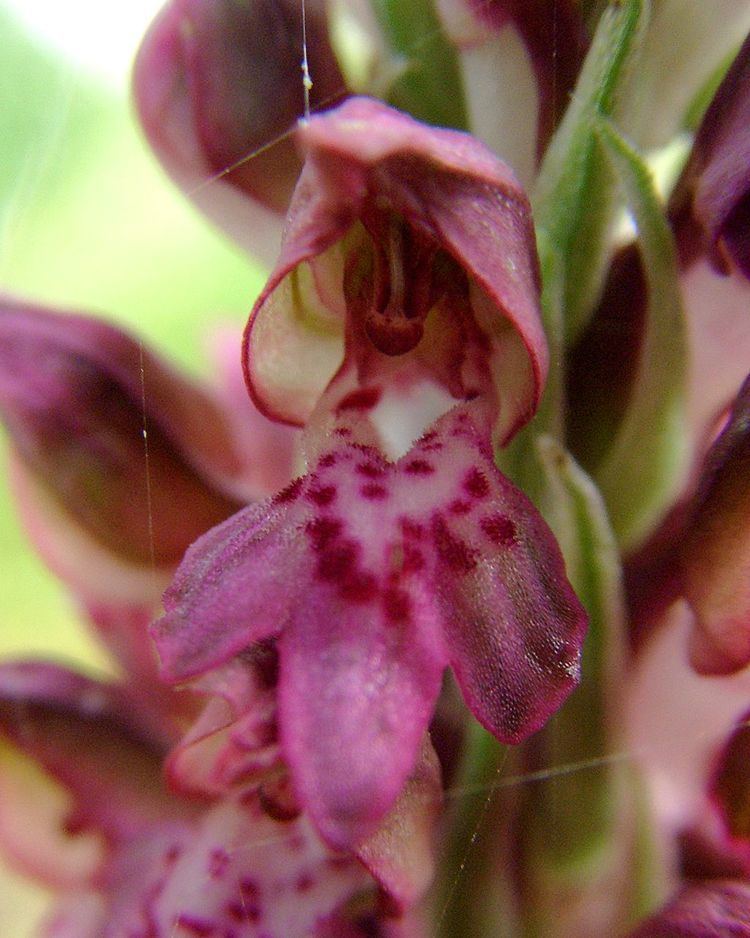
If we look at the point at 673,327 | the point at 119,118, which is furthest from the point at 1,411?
the point at 673,327

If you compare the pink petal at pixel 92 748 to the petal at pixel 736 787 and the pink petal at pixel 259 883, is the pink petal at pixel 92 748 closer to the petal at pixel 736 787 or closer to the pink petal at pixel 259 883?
the pink petal at pixel 259 883

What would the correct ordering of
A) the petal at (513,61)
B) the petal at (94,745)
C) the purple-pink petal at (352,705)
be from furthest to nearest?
the petal at (94,745) < the petal at (513,61) < the purple-pink petal at (352,705)

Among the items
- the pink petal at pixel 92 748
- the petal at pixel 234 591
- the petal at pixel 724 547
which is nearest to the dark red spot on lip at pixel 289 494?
the petal at pixel 234 591

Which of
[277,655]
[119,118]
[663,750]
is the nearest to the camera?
[277,655]

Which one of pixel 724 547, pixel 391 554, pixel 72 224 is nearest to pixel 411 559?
pixel 391 554

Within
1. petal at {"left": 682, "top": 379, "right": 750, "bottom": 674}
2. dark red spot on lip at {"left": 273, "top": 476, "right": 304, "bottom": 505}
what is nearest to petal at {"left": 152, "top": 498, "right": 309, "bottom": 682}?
dark red spot on lip at {"left": 273, "top": 476, "right": 304, "bottom": 505}

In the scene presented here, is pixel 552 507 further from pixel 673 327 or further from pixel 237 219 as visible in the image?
pixel 237 219
